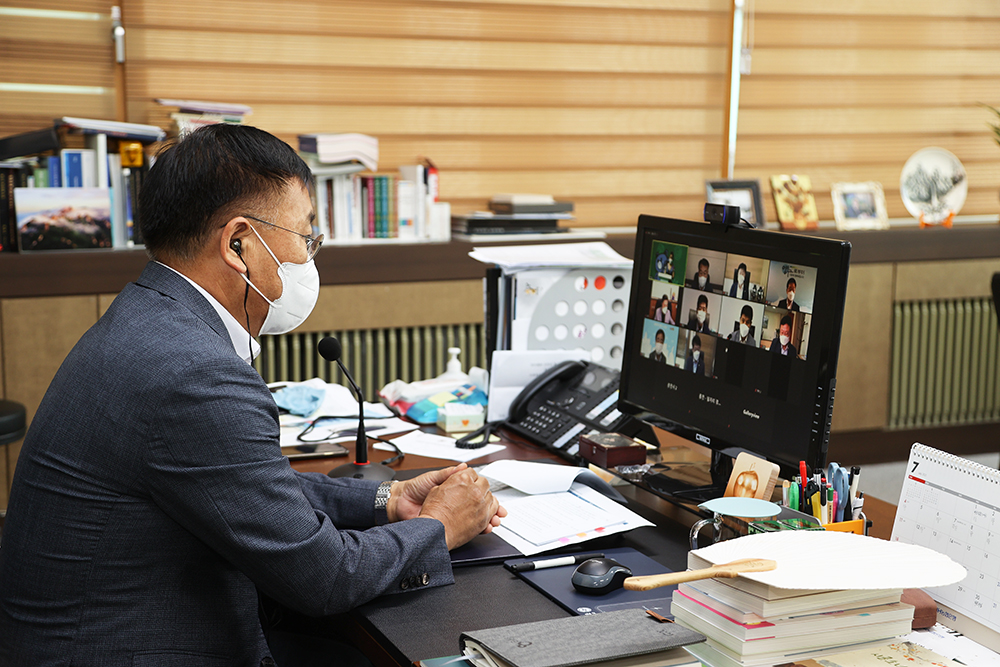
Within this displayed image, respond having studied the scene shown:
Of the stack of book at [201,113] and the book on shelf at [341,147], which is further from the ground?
the stack of book at [201,113]

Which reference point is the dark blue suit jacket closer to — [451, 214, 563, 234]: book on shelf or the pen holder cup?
the pen holder cup

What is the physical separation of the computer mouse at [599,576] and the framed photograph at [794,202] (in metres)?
3.22

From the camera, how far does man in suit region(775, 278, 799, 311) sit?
60.6 inches

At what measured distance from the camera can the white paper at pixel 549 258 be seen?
2389mm

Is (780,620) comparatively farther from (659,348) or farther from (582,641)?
(659,348)

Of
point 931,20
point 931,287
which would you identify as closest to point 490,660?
point 931,287

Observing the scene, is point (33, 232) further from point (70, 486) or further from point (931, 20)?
point (931, 20)

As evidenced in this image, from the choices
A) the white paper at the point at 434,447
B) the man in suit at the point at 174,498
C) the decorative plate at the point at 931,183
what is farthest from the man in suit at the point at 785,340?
the decorative plate at the point at 931,183

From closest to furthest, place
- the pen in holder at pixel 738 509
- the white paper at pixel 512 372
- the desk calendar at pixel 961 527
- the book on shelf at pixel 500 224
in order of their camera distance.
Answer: the desk calendar at pixel 961 527
the pen in holder at pixel 738 509
the white paper at pixel 512 372
the book on shelf at pixel 500 224

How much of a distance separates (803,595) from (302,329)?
9.13ft

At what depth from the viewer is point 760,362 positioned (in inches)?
63.4

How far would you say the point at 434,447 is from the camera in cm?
216

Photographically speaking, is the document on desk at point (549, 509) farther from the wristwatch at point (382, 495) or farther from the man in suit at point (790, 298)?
the man in suit at point (790, 298)

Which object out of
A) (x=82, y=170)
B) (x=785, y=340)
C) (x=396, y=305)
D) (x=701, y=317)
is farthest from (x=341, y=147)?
(x=785, y=340)
